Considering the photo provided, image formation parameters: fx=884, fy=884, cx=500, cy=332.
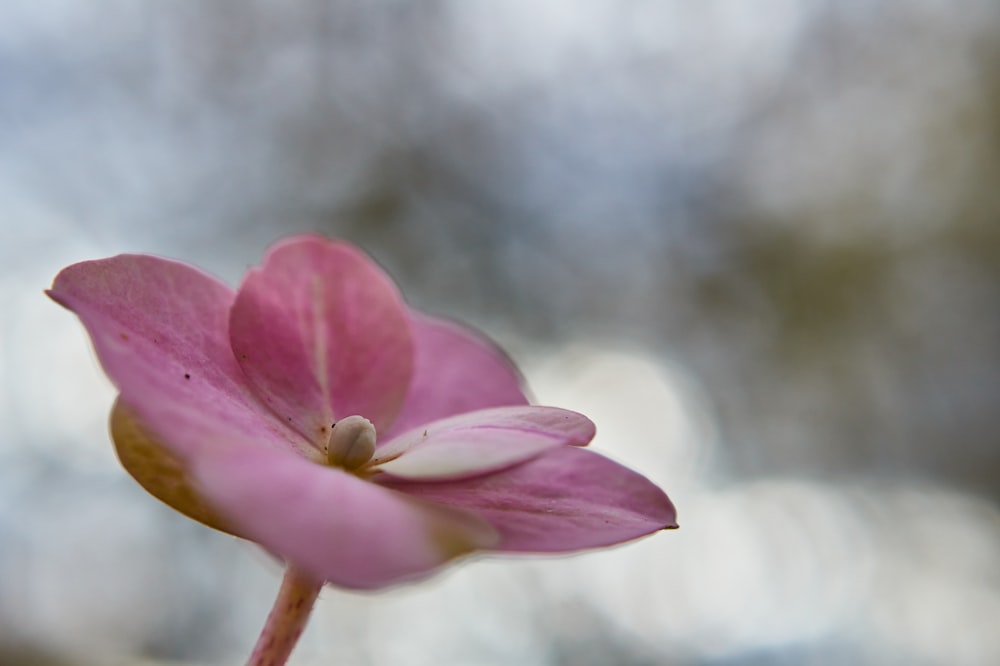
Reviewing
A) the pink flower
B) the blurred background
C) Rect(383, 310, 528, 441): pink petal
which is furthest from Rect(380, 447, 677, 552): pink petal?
the blurred background

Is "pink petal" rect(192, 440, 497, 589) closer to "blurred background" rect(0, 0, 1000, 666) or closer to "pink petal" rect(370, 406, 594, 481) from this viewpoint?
"pink petal" rect(370, 406, 594, 481)

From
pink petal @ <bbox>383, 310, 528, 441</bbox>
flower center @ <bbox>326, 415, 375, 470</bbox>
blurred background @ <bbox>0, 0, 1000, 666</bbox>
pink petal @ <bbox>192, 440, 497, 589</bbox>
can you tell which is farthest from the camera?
blurred background @ <bbox>0, 0, 1000, 666</bbox>

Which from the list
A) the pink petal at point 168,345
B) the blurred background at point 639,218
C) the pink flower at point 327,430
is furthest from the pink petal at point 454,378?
the blurred background at point 639,218

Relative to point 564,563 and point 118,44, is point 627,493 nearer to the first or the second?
point 564,563

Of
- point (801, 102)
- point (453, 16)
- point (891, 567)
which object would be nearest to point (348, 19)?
point (453, 16)

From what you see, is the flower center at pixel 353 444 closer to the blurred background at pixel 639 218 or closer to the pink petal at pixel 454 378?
the pink petal at pixel 454 378

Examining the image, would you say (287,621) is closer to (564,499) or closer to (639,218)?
(564,499)

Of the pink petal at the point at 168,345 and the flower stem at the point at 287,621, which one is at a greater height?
the pink petal at the point at 168,345
